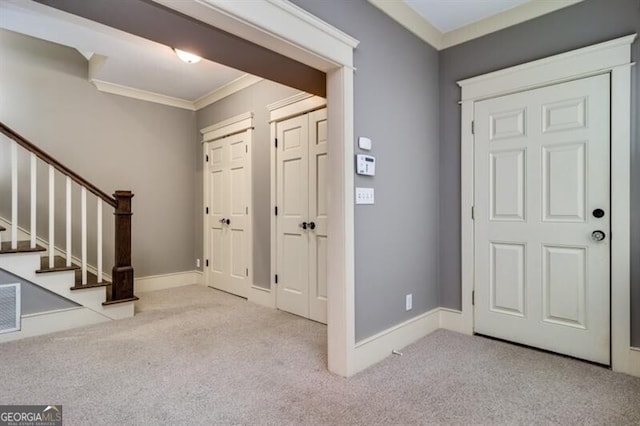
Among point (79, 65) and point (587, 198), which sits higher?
point (79, 65)

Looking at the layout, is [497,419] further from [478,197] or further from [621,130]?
[621,130]

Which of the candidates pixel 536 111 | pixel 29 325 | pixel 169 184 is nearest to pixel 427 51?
pixel 536 111

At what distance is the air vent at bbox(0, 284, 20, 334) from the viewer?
2705 mm

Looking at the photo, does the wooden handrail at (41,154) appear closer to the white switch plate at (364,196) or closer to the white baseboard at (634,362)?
the white switch plate at (364,196)

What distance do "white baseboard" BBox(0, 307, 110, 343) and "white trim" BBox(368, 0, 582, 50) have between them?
11.8ft

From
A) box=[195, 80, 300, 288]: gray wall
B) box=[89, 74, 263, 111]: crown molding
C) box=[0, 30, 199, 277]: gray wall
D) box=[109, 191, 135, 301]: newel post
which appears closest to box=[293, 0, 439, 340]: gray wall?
box=[195, 80, 300, 288]: gray wall

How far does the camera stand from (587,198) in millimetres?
2279

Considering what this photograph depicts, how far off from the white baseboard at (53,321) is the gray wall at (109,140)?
1.17m

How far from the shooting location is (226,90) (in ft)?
14.0

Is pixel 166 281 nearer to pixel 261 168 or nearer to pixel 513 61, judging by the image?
pixel 261 168

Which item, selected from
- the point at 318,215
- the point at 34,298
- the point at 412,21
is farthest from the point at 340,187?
the point at 34,298

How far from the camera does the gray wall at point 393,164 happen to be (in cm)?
225

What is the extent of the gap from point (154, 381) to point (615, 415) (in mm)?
2582

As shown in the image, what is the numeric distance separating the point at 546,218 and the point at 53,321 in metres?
4.18
